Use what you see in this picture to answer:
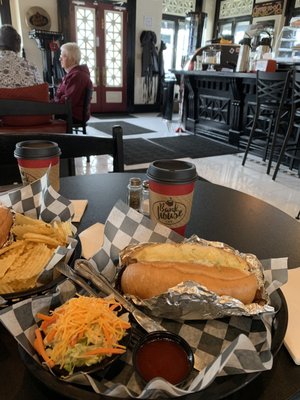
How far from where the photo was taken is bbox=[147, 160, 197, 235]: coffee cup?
0.78m

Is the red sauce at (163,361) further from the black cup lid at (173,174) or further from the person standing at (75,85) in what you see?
the person standing at (75,85)

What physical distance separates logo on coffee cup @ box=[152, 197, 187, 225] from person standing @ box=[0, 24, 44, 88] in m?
3.29

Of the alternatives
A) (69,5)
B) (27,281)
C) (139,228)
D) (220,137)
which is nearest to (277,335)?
(139,228)

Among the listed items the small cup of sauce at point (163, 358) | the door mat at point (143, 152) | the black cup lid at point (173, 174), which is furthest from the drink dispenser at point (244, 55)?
the small cup of sauce at point (163, 358)

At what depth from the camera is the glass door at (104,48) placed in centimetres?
784

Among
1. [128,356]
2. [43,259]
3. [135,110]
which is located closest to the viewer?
[128,356]

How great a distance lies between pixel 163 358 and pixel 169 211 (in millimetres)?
384

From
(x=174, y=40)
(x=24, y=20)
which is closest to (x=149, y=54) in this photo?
(x=174, y=40)

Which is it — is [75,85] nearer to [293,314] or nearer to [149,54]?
[293,314]

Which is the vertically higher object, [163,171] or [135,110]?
[163,171]

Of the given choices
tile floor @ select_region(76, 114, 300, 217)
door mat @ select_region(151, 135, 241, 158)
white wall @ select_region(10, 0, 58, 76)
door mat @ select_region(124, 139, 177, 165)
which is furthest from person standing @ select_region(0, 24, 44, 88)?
white wall @ select_region(10, 0, 58, 76)

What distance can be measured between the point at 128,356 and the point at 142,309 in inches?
4.3

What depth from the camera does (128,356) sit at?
530 mm

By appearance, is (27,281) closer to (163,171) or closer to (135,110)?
(163,171)
